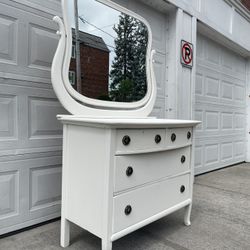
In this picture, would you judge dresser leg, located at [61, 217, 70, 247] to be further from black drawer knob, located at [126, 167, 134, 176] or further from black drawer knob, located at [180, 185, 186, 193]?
black drawer knob, located at [180, 185, 186, 193]

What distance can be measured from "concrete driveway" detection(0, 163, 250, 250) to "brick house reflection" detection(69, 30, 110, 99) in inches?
38.0

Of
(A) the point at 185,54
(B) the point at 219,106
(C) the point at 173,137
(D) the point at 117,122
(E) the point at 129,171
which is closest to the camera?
(D) the point at 117,122

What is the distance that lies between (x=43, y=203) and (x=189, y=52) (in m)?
2.22

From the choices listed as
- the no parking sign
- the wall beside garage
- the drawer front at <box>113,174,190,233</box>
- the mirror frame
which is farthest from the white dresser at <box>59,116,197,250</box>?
the no parking sign

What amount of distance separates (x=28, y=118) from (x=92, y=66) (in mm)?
566

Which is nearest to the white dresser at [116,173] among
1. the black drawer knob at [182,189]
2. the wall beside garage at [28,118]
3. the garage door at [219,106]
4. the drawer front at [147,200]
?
the drawer front at [147,200]

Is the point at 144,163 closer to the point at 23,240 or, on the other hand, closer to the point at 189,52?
the point at 23,240

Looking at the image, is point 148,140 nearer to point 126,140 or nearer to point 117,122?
point 126,140

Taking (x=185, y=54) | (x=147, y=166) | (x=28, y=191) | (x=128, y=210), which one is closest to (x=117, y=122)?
(x=147, y=166)

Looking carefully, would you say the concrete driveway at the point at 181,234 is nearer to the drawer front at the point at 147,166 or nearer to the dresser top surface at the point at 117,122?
the drawer front at the point at 147,166

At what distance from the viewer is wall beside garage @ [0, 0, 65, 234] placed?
1.58m

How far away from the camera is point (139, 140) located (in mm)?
1386

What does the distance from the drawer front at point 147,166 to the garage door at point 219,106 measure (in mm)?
1699

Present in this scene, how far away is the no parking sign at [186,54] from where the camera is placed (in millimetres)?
2783
